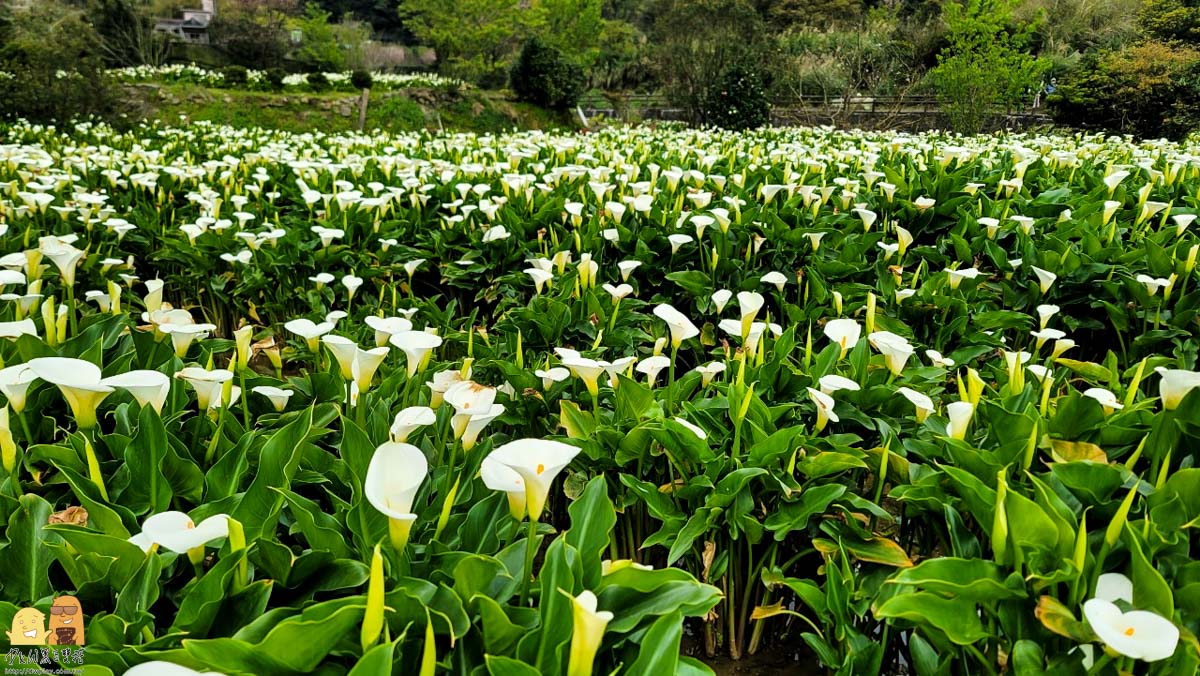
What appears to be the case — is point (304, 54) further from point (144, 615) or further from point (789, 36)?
point (144, 615)

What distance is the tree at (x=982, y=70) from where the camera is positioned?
13.9 m

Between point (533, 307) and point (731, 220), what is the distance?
1495 mm

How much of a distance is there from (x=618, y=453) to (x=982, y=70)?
15191mm

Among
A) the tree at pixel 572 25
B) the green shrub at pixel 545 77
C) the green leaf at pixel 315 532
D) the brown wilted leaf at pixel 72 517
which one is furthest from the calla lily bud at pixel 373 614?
the tree at pixel 572 25

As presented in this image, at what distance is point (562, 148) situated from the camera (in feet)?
22.2

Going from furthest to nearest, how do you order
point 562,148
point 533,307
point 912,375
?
point 562,148
point 533,307
point 912,375

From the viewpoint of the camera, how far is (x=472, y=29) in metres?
22.9

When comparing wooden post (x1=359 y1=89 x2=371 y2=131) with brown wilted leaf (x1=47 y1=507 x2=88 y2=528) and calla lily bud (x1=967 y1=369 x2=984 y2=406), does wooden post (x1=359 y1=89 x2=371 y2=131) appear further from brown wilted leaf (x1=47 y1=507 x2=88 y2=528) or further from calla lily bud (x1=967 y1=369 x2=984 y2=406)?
calla lily bud (x1=967 y1=369 x2=984 y2=406)

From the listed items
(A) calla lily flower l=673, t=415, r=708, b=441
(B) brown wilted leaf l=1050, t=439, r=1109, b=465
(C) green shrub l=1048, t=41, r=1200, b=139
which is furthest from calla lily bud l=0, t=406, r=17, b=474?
(C) green shrub l=1048, t=41, r=1200, b=139

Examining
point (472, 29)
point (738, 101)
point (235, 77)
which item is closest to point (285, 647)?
point (738, 101)

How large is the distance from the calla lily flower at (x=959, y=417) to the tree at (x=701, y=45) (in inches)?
700

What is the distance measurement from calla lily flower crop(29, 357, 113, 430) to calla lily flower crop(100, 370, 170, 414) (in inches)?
1.0

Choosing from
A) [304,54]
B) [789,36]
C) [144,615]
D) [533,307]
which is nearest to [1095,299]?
[533,307]

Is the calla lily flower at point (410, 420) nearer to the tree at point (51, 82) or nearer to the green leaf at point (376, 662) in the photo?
the green leaf at point (376, 662)
